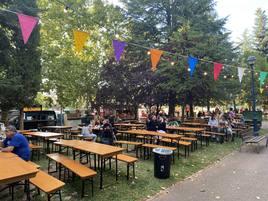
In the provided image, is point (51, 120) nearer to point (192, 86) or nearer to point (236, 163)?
point (192, 86)

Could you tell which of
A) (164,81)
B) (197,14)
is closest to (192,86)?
(164,81)

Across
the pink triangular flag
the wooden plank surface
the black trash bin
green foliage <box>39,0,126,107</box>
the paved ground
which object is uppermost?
green foliage <box>39,0,126,107</box>

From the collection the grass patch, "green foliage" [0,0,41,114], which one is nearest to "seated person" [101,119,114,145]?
the grass patch

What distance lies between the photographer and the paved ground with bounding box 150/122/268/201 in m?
5.35

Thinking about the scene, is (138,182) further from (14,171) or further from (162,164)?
(14,171)

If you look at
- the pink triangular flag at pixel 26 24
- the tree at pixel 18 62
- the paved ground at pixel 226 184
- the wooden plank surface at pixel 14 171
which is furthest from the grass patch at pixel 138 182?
the tree at pixel 18 62

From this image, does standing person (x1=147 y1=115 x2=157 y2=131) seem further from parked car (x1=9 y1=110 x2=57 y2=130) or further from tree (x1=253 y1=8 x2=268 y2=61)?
tree (x1=253 y1=8 x2=268 y2=61)

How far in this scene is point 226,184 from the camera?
621cm

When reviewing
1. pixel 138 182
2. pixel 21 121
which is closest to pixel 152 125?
pixel 138 182

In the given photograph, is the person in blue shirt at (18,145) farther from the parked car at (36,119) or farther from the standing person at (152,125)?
the parked car at (36,119)

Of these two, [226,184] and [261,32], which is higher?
[261,32]

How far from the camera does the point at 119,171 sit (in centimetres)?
715

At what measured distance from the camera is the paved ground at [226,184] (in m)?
5.35

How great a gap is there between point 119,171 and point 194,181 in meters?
2.07
